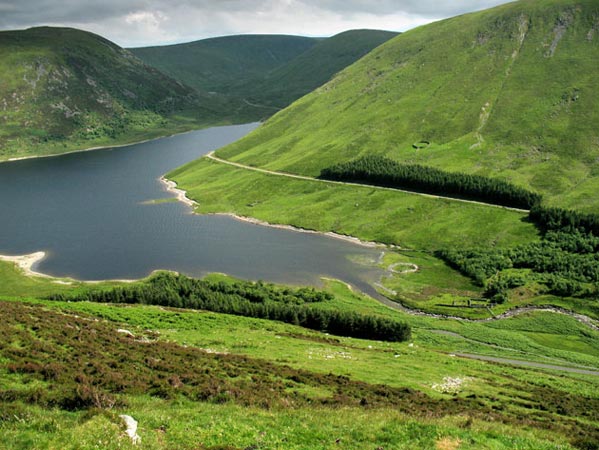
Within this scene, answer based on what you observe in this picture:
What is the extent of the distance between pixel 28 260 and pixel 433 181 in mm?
130067

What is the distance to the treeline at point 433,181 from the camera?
513 ft

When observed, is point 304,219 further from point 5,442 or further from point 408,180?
point 5,442

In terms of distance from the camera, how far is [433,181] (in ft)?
564

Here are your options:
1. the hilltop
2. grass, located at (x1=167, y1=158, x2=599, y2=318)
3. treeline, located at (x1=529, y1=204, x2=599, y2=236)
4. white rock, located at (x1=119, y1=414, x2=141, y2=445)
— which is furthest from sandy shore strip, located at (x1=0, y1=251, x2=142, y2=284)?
treeline, located at (x1=529, y1=204, x2=599, y2=236)

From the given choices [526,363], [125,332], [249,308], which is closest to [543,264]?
[526,363]

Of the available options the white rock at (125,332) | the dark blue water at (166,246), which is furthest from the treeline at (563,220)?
the white rock at (125,332)

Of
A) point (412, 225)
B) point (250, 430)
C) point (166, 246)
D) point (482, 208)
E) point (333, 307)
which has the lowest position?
point (333, 307)

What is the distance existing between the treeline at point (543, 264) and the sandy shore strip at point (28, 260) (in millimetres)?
108564

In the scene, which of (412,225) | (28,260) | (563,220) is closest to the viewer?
(28,260)

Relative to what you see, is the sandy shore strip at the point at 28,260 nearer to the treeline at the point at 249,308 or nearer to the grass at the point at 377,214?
the treeline at the point at 249,308

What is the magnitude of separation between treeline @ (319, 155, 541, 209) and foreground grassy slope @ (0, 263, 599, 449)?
96.5m

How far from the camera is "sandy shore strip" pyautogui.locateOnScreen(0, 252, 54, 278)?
123 m

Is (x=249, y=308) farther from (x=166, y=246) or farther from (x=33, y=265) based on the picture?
(x=33, y=265)

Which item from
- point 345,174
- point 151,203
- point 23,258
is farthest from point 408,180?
point 23,258
